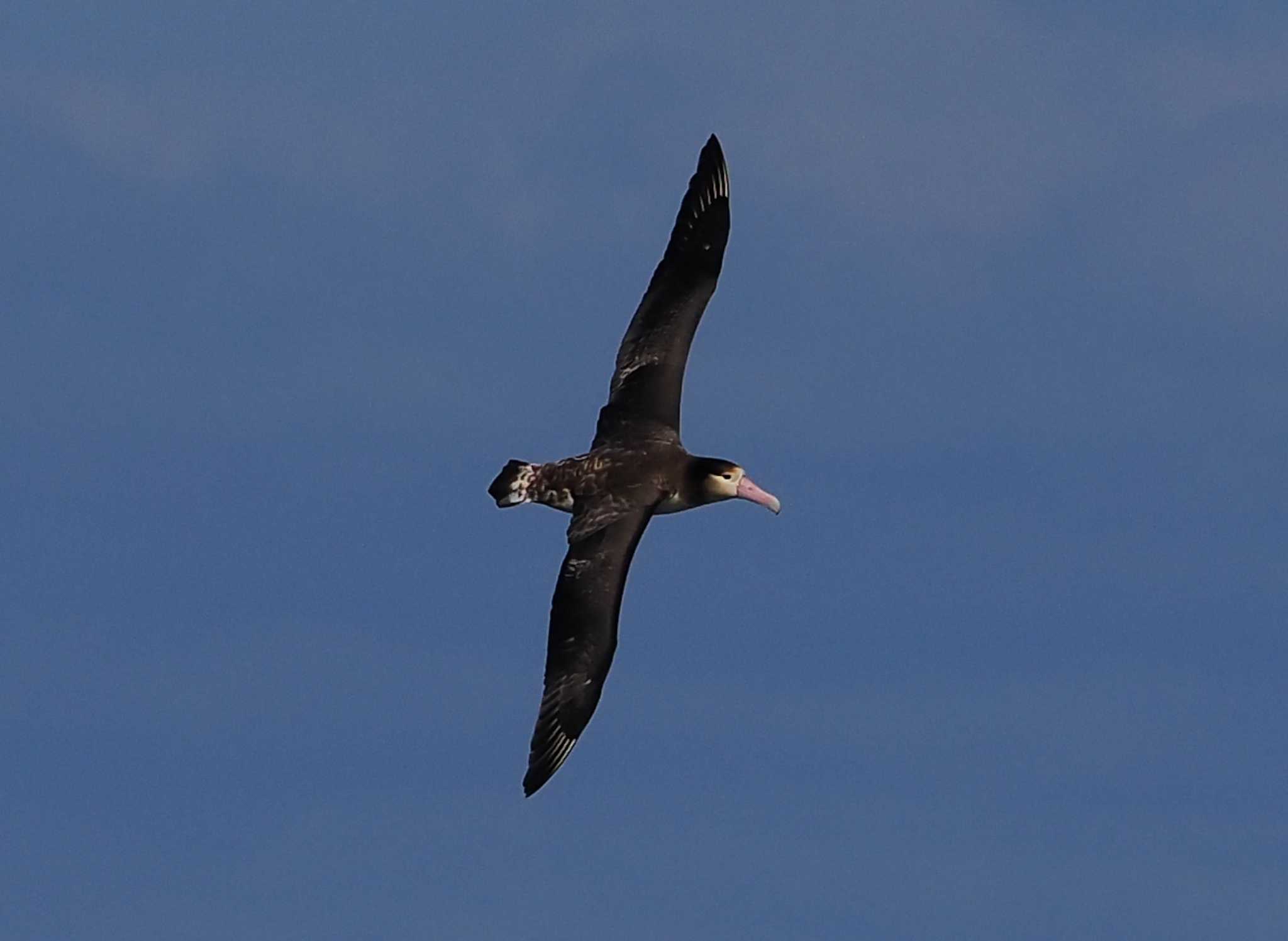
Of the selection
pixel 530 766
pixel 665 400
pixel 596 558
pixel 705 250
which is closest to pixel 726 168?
→ pixel 705 250

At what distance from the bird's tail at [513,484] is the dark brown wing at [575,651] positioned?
1.71 m

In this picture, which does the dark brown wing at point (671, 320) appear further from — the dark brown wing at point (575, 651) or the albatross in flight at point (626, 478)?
the dark brown wing at point (575, 651)

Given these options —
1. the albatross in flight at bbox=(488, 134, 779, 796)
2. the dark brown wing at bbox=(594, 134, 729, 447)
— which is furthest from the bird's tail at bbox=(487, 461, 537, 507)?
the dark brown wing at bbox=(594, 134, 729, 447)

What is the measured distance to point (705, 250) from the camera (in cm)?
3309

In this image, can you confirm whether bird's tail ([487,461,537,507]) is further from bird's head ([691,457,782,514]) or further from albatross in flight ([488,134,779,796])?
bird's head ([691,457,782,514])

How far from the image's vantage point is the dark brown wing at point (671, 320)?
3238 centimetres

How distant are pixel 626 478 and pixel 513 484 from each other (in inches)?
53.0

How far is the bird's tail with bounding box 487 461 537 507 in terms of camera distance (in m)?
31.4

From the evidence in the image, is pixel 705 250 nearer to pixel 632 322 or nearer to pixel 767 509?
pixel 632 322

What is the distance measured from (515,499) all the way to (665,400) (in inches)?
90.8

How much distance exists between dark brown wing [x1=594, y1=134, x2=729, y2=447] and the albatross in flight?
0.04ft

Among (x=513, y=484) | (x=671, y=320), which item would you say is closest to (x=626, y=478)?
(x=513, y=484)

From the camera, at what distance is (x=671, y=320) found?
108ft

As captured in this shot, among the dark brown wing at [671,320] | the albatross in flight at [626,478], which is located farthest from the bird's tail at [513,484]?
the dark brown wing at [671,320]
